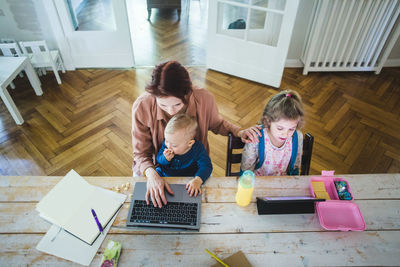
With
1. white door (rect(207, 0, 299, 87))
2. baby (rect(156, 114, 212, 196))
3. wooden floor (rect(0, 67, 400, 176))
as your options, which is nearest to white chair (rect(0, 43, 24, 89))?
wooden floor (rect(0, 67, 400, 176))

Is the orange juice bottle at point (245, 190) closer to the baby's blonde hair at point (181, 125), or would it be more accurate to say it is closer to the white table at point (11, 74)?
the baby's blonde hair at point (181, 125)

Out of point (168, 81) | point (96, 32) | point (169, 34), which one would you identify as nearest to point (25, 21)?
point (96, 32)

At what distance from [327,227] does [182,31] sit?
3729mm

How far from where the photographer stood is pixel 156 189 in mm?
1145

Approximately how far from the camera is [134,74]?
10.6ft

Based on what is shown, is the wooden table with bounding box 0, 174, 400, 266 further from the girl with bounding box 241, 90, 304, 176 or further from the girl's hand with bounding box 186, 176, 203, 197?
the girl with bounding box 241, 90, 304, 176

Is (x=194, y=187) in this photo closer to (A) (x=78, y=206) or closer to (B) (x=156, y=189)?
(B) (x=156, y=189)

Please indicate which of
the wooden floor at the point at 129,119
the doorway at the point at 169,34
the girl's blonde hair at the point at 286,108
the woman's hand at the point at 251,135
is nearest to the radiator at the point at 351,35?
the wooden floor at the point at 129,119

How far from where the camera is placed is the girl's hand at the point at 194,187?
1.16 metres

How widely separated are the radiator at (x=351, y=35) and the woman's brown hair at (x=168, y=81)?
229 centimetres

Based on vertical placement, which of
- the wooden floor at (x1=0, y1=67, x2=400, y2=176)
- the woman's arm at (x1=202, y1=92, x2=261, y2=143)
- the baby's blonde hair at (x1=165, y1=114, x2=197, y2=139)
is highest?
the baby's blonde hair at (x1=165, y1=114, x2=197, y2=139)

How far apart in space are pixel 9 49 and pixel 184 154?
8.65 ft

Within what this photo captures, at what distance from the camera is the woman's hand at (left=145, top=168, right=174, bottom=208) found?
1112 millimetres

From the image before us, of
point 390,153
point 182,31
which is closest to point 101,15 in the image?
point 182,31
